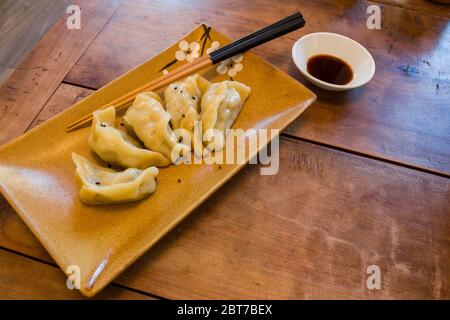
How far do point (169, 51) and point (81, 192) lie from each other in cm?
74

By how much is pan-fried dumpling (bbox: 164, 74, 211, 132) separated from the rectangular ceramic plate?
5.9 inches

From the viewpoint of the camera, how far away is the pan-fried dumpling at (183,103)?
1355 mm

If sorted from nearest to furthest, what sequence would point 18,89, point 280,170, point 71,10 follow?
point 280,170 < point 18,89 < point 71,10

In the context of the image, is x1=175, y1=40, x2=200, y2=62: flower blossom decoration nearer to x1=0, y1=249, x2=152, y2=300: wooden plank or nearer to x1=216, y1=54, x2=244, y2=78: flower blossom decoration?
x1=216, y1=54, x2=244, y2=78: flower blossom decoration

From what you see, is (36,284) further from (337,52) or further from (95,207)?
(337,52)

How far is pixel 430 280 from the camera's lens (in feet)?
3.57

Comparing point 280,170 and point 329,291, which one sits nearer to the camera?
point 329,291

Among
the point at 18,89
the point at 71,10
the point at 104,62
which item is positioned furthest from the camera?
the point at 71,10

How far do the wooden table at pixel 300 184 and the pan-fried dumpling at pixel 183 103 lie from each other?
28cm

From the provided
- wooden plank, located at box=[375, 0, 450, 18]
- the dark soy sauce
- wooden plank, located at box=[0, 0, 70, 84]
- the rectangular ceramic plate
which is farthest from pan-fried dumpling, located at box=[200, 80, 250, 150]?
wooden plank, located at box=[0, 0, 70, 84]

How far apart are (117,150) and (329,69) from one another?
39.1 inches

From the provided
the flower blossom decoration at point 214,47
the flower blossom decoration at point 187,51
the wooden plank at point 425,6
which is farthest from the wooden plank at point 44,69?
the wooden plank at point 425,6
